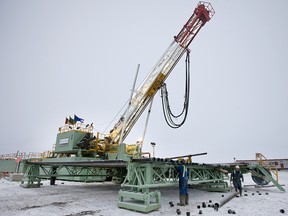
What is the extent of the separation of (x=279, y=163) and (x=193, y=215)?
44534mm

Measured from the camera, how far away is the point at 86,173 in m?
15.1

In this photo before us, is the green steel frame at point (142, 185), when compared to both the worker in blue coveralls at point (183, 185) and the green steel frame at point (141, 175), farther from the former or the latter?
the worker in blue coveralls at point (183, 185)

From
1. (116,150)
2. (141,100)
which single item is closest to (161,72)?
(141,100)

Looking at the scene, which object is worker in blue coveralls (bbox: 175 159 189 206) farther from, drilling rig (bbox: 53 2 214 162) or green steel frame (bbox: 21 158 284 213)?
drilling rig (bbox: 53 2 214 162)

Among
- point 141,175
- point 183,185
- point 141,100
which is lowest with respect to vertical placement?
point 183,185

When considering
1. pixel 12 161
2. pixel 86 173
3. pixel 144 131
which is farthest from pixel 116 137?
pixel 12 161

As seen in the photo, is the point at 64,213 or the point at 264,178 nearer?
the point at 64,213

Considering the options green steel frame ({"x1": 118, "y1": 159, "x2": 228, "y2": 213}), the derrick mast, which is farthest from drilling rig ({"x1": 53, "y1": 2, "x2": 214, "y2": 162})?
green steel frame ({"x1": 118, "y1": 159, "x2": 228, "y2": 213})

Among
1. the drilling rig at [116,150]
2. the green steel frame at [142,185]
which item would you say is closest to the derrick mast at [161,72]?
the drilling rig at [116,150]

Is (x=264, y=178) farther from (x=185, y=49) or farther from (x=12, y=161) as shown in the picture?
(x=12, y=161)

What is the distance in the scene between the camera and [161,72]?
16.1 meters

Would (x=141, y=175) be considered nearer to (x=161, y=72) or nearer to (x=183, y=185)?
(x=183, y=185)

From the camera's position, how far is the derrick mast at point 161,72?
16.1 m

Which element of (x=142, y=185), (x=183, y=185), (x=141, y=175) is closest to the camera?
(x=142, y=185)
